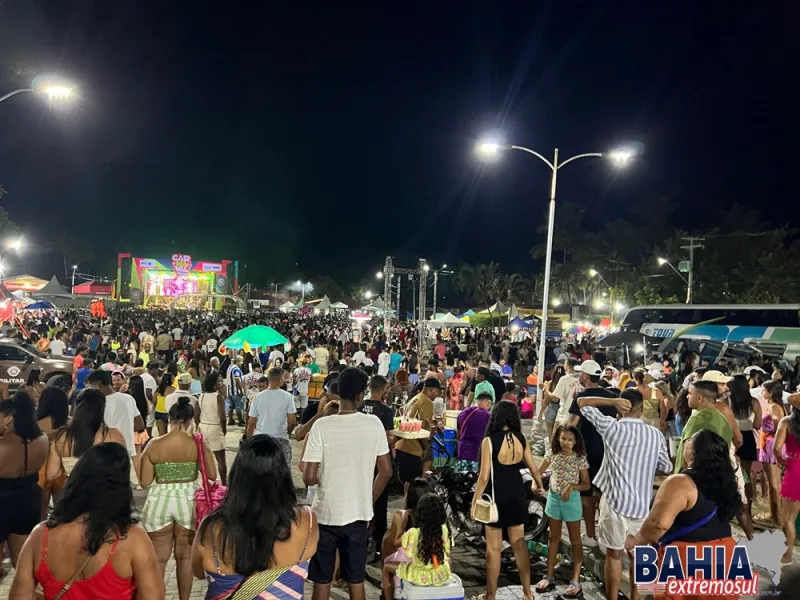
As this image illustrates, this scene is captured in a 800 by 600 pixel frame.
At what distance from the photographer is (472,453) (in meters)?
6.32

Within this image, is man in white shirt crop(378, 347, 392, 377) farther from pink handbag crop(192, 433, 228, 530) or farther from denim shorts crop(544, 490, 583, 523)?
pink handbag crop(192, 433, 228, 530)

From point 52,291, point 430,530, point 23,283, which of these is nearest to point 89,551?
point 430,530

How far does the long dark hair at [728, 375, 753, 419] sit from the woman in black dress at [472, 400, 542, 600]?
3.90 meters

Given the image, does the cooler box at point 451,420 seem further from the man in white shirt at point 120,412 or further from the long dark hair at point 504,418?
the man in white shirt at point 120,412

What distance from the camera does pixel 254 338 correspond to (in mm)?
11648

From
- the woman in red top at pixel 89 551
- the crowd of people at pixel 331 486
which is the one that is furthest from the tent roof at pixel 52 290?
the woman in red top at pixel 89 551

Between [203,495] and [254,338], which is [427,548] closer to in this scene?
[203,495]

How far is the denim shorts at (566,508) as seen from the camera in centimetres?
493

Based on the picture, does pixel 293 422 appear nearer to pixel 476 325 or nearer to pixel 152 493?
pixel 152 493

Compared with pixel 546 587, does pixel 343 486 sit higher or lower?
higher

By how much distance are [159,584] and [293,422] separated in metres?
4.44

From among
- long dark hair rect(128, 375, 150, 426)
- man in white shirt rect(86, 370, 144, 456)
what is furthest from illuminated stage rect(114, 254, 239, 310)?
man in white shirt rect(86, 370, 144, 456)

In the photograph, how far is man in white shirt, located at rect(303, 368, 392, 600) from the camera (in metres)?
3.75

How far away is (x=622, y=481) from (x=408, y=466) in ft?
7.72
